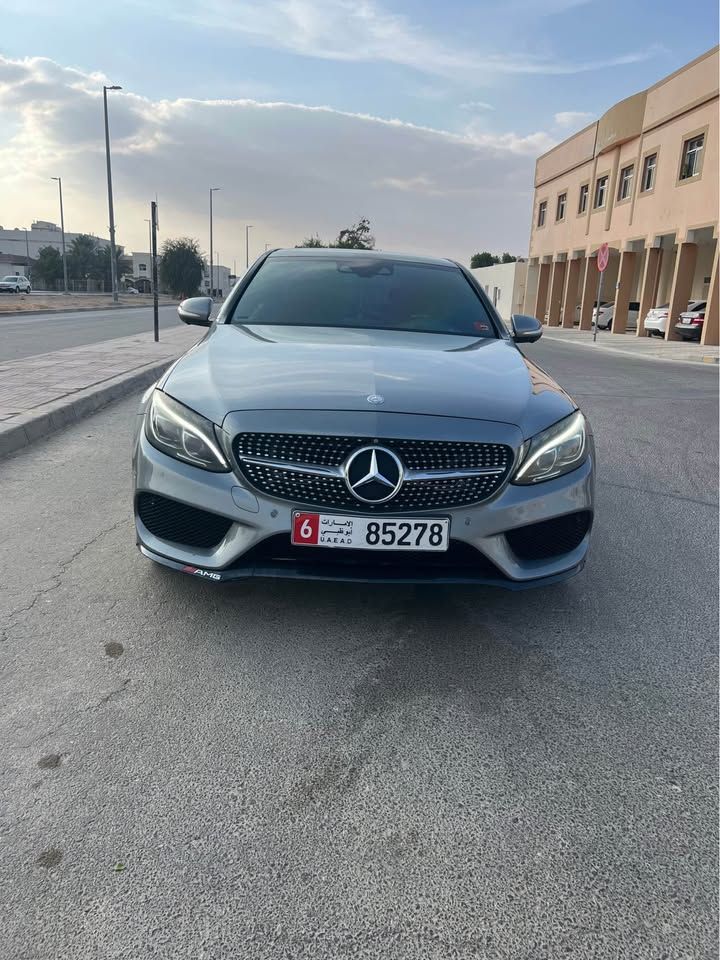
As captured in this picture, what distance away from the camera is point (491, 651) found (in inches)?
106

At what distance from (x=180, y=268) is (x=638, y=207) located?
62381 millimetres

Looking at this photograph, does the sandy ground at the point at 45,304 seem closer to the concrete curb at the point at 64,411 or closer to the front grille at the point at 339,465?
the concrete curb at the point at 64,411

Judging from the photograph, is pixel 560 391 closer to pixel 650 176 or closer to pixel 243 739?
pixel 243 739

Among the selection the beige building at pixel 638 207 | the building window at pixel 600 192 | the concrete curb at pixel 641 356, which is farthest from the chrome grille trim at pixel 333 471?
the building window at pixel 600 192

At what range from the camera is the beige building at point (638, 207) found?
23469 millimetres

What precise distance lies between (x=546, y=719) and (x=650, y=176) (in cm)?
3021

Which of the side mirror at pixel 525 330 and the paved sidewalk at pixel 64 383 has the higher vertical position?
the side mirror at pixel 525 330

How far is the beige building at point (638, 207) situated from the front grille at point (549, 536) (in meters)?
22.1

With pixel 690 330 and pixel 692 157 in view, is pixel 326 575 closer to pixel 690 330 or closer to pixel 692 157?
pixel 690 330

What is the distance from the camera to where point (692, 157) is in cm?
2434

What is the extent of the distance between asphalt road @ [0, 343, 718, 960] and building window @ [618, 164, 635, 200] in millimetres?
30010

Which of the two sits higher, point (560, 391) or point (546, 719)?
point (560, 391)

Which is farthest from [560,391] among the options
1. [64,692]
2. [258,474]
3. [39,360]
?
[39,360]

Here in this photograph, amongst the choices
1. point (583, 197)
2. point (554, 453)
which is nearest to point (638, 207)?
point (583, 197)
